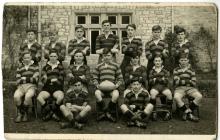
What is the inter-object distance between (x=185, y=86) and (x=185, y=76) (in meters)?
0.07

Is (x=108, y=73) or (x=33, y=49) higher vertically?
(x=33, y=49)

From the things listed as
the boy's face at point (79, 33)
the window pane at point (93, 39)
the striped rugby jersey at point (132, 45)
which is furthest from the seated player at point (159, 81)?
the boy's face at point (79, 33)

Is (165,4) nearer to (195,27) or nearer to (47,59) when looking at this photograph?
(195,27)

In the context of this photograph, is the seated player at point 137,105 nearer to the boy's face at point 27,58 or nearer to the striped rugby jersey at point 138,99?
the striped rugby jersey at point 138,99

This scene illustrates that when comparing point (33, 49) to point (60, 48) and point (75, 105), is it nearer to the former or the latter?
point (60, 48)

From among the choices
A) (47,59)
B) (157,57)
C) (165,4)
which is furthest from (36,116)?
(165,4)

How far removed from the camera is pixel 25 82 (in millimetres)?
3176

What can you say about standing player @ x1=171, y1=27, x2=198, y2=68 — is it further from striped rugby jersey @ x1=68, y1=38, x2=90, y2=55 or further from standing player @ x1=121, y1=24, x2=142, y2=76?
striped rugby jersey @ x1=68, y1=38, x2=90, y2=55

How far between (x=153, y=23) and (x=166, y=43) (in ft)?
0.52

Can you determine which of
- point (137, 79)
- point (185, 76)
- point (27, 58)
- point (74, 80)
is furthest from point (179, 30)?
point (27, 58)

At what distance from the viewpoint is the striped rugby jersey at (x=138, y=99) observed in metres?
3.14

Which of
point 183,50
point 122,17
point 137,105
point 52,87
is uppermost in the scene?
point 122,17

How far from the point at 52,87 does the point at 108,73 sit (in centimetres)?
38

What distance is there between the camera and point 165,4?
10.3 ft
